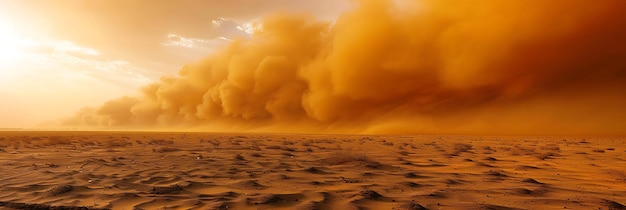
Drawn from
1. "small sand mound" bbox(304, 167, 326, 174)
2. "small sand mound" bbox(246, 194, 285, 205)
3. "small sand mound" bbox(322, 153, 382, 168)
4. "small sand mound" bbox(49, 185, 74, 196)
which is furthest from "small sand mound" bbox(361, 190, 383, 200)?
"small sand mound" bbox(49, 185, 74, 196)

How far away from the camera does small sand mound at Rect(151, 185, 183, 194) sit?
13.4 ft

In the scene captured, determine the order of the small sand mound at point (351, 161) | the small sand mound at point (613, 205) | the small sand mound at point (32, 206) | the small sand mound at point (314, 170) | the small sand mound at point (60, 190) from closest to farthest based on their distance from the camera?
the small sand mound at point (613, 205), the small sand mound at point (32, 206), the small sand mound at point (60, 190), the small sand mound at point (314, 170), the small sand mound at point (351, 161)

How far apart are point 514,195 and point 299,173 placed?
9.25ft

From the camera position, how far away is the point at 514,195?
3680 mm

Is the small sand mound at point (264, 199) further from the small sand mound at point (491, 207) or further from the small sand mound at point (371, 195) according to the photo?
the small sand mound at point (491, 207)

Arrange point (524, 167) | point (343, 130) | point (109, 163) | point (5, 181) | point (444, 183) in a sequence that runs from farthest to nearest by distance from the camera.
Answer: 1. point (343, 130)
2. point (109, 163)
3. point (524, 167)
4. point (5, 181)
5. point (444, 183)

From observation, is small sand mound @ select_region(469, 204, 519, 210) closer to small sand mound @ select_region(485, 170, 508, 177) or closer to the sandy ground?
the sandy ground

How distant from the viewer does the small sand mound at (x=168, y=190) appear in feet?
13.4

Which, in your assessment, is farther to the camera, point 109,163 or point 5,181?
point 109,163

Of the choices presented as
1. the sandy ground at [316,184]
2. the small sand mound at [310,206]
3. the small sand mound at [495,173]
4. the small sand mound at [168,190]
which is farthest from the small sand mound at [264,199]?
the small sand mound at [495,173]

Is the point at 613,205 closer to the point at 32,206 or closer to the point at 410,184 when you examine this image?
the point at 410,184

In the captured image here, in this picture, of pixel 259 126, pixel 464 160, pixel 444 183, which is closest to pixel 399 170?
pixel 444 183

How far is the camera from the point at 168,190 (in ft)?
13.7

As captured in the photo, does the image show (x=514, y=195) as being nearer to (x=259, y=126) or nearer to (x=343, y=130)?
(x=343, y=130)
